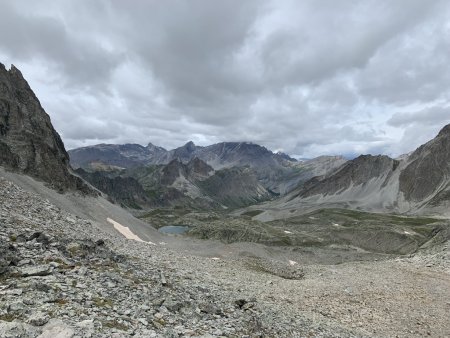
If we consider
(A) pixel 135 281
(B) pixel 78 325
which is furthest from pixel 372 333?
(B) pixel 78 325

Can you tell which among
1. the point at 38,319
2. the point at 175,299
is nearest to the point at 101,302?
the point at 38,319

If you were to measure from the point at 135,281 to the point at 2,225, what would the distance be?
13208mm

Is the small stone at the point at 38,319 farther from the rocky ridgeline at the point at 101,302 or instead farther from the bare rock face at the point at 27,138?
the bare rock face at the point at 27,138

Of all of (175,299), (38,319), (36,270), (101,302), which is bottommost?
(175,299)

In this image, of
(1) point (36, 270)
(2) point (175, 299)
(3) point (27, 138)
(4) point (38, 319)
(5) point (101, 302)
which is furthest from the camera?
(3) point (27, 138)

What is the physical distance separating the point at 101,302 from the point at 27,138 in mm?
121015

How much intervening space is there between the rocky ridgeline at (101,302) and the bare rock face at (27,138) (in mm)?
78322

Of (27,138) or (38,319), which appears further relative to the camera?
(27,138)

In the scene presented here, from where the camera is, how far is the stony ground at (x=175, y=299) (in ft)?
55.9

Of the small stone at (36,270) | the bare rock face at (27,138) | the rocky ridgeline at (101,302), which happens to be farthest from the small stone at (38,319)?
the bare rock face at (27,138)

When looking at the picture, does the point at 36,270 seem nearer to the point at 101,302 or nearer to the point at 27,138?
the point at 101,302

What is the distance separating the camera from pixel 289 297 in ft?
127

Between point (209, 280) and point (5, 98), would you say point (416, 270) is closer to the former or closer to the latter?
point (209, 280)

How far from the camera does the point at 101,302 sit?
19.3 metres
